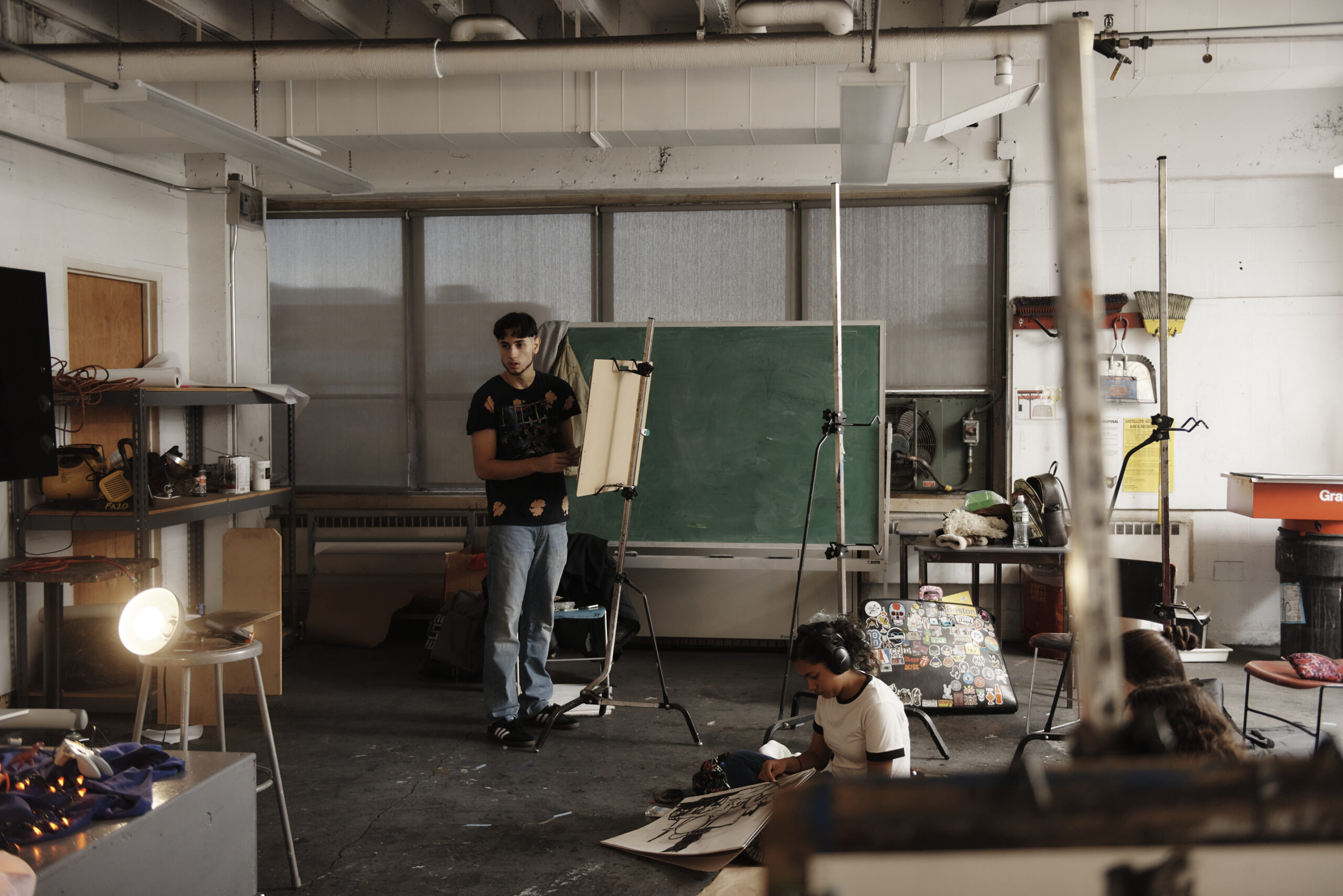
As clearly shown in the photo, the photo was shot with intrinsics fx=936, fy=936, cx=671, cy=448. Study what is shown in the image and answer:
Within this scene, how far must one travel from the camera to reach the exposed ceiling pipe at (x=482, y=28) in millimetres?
4496

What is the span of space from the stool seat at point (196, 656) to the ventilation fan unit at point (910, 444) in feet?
12.5

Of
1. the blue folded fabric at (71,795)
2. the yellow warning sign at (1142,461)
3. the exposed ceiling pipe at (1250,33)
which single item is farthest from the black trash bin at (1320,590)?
the blue folded fabric at (71,795)

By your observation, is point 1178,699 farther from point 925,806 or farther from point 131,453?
point 131,453

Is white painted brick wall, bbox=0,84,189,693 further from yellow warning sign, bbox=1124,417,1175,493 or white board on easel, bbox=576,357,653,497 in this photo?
yellow warning sign, bbox=1124,417,1175,493

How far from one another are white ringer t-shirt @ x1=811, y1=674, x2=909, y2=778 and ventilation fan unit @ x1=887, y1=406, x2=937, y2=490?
304cm

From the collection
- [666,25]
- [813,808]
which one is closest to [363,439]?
[666,25]

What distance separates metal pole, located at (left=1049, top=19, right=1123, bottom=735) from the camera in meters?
0.41

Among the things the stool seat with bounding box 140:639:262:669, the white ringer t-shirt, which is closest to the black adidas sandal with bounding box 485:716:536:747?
the stool seat with bounding box 140:639:262:669

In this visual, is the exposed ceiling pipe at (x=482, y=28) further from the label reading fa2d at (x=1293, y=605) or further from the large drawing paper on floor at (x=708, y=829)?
the label reading fa2d at (x=1293, y=605)

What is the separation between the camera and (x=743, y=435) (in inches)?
190

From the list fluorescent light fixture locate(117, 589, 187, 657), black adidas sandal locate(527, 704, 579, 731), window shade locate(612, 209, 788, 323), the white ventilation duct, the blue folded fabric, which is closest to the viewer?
the blue folded fabric

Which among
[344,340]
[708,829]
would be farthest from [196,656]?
[344,340]

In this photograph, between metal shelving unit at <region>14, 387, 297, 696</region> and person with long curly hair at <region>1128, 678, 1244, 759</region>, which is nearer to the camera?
person with long curly hair at <region>1128, 678, 1244, 759</region>

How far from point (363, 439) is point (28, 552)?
6.31ft
